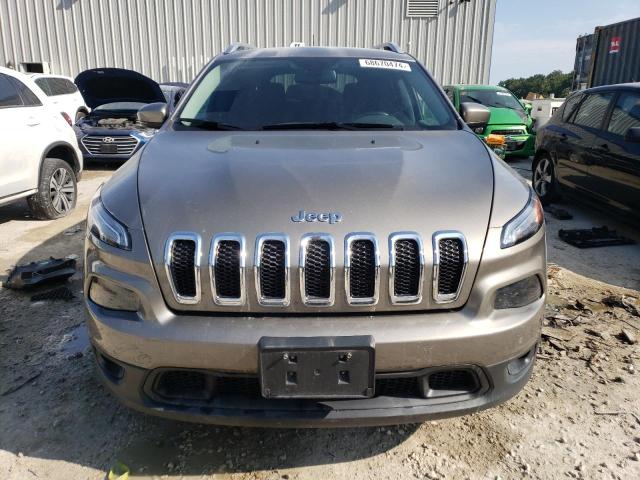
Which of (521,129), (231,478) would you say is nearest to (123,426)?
(231,478)

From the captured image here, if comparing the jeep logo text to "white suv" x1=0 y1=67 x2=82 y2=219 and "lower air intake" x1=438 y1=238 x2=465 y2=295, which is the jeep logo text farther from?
"white suv" x1=0 y1=67 x2=82 y2=219

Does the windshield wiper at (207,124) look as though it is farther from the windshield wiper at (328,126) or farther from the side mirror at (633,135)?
the side mirror at (633,135)

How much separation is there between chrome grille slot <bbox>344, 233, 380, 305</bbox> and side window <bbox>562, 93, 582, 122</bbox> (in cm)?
530

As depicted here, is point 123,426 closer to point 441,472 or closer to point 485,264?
point 441,472

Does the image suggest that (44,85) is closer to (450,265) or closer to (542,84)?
(450,265)

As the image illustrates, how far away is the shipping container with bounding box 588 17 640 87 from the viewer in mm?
12672

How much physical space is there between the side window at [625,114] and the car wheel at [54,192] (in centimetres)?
598

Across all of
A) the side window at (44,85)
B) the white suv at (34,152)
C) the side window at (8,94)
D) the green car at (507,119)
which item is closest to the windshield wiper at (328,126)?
the white suv at (34,152)

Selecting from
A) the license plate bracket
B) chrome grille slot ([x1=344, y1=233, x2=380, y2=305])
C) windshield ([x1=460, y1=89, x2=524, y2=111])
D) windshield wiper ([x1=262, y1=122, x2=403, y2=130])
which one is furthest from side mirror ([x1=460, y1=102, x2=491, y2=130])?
windshield ([x1=460, y1=89, x2=524, y2=111])

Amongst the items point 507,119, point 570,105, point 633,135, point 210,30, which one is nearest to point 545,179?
point 570,105

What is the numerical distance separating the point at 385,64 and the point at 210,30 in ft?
47.0

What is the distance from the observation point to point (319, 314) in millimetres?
1734

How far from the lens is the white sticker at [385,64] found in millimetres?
3143

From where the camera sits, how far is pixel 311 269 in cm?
171
